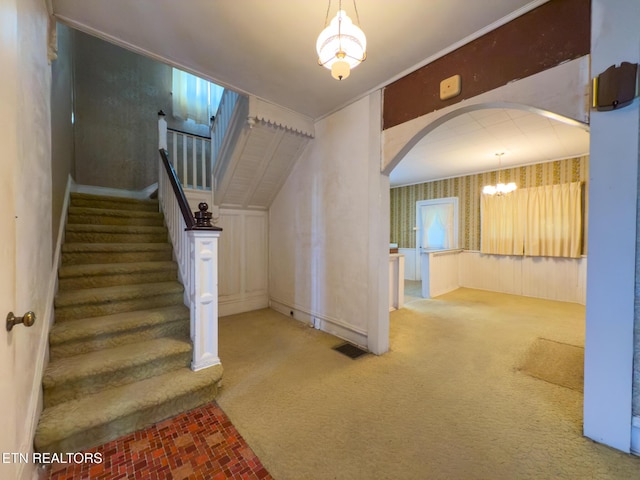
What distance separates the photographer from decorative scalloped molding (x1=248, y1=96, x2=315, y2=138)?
291 centimetres

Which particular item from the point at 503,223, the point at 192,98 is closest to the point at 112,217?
the point at 192,98

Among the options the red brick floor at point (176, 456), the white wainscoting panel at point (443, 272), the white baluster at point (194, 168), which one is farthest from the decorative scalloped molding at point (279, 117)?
the white wainscoting panel at point (443, 272)

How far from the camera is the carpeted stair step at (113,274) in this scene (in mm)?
2256

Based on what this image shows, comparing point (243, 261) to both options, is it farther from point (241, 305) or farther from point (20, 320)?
point (20, 320)

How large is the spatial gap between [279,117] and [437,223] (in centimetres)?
501

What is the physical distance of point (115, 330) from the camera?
197 cm

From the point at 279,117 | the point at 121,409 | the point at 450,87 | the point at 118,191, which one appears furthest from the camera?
the point at 118,191

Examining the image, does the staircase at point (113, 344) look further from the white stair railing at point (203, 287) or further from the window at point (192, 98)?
→ the window at point (192, 98)

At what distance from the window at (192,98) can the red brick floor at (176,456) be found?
525cm

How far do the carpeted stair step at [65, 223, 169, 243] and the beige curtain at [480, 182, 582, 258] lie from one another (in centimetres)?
618

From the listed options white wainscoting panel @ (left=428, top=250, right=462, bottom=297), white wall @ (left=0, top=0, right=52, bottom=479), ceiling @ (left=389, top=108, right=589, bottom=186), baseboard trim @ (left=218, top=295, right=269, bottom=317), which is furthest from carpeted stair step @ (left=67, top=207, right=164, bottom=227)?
white wainscoting panel @ (left=428, top=250, right=462, bottom=297)

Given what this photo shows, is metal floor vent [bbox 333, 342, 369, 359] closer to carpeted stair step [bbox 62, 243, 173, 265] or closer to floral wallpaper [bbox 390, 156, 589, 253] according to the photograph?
carpeted stair step [bbox 62, 243, 173, 265]

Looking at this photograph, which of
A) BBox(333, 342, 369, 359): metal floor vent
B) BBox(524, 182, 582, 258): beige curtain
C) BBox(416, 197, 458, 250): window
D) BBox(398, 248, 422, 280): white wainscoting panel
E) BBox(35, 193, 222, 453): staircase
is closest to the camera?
BBox(35, 193, 222, 453): staircase

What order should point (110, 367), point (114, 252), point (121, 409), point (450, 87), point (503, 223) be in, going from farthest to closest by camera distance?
point (503, 223) → point (114, 252) → point (450, 87) → point (110, 367) → point (121, 409)
